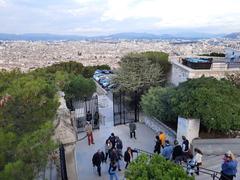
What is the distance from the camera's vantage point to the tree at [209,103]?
38.8 ft

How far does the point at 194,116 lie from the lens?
11.9 m

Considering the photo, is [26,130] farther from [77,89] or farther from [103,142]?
[77,89]

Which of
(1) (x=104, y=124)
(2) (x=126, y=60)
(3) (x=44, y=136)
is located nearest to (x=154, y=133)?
(1) (x=104, y=124)

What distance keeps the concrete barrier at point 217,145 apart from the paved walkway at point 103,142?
2644mm

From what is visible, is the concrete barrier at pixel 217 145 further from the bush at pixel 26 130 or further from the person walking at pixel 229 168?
the bush at pixel 26 130

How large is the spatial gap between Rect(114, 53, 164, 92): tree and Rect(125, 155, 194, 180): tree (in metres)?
13.6

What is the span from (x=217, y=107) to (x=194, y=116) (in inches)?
40.9

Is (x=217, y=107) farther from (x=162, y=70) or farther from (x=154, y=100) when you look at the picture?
(x=162, y=70)

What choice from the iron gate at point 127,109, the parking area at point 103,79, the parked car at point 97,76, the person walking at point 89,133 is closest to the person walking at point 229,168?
the person walking at point 89,133

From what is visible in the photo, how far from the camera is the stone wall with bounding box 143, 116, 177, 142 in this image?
44.8 ft

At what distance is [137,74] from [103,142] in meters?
7.36

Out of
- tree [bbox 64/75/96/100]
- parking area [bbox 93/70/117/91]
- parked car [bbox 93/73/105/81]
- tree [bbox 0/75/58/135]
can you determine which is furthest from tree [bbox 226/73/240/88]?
parked car [bbox 93/73/105/81]

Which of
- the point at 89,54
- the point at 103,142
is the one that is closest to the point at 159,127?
the point at 103,142

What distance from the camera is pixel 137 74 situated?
20531mm
